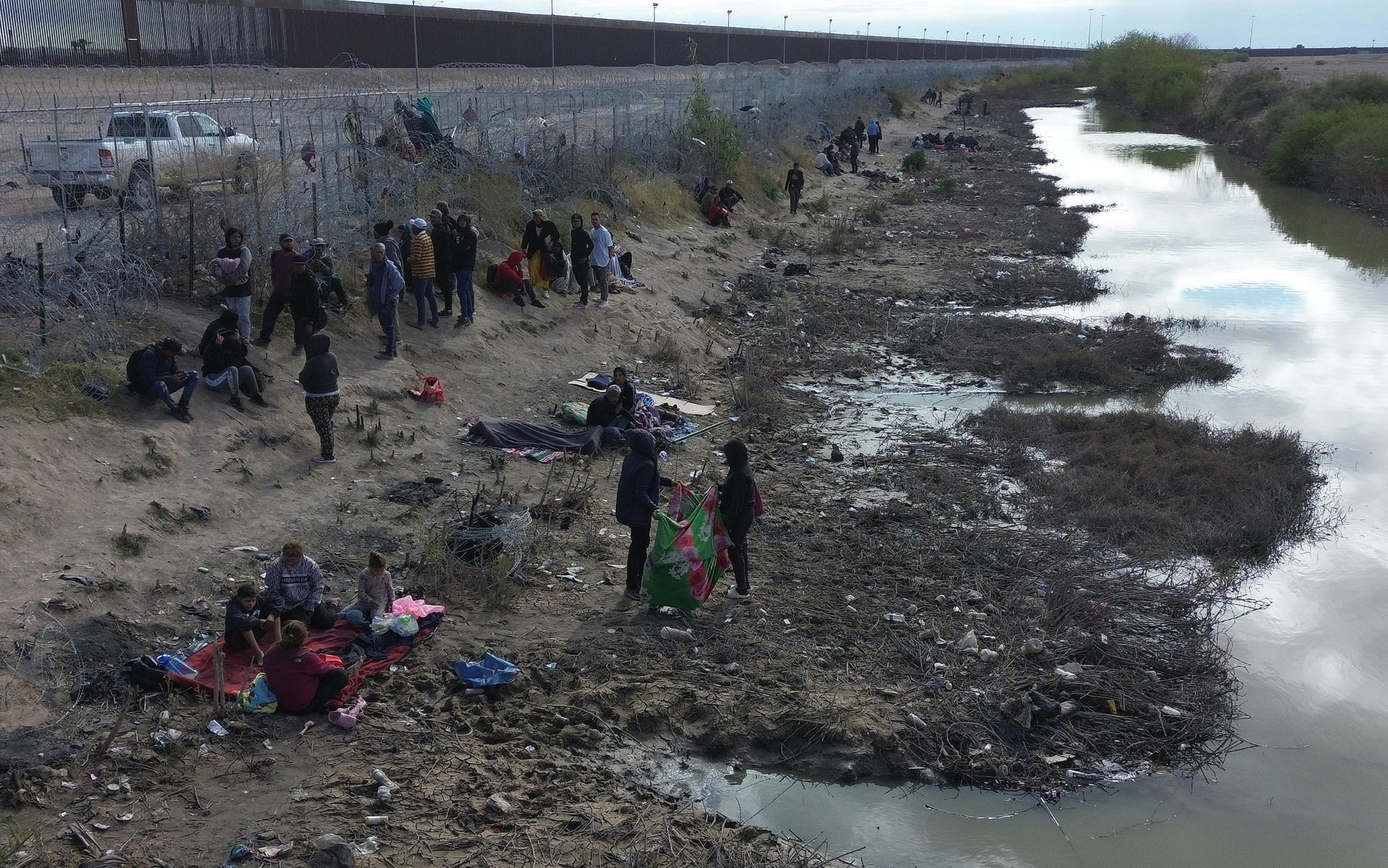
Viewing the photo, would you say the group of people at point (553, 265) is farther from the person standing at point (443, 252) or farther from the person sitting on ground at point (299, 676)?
the person sitting on ground at point (299, 676)

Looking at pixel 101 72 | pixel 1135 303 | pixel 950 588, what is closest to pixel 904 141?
pixel 1135 303

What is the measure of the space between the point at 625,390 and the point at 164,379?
4.31 m

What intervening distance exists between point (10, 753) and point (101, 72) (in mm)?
20424

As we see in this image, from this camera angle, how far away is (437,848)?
5.93m

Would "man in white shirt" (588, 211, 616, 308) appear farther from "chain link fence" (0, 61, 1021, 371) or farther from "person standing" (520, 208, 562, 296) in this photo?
"chain link fence" (0, 61, 1021, 371)

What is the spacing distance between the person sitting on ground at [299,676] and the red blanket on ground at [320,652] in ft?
0.35

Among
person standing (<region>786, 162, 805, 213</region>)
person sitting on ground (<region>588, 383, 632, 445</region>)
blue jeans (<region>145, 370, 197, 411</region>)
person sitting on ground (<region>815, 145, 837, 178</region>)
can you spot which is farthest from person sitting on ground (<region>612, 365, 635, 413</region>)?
person sitting on ground (<region>815, 145, 837, 178</region>)

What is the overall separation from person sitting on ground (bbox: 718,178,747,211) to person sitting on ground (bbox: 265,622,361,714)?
1855cm

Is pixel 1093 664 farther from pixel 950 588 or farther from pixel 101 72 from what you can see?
pixel 101 72

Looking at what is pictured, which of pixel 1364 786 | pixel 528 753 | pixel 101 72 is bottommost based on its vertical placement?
pixel 1364 786

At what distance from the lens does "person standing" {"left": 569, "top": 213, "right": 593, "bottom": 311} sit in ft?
52.4

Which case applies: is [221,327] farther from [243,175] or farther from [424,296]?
[424,296]

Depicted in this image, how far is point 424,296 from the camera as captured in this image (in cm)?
1383

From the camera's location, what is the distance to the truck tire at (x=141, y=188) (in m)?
12.1
